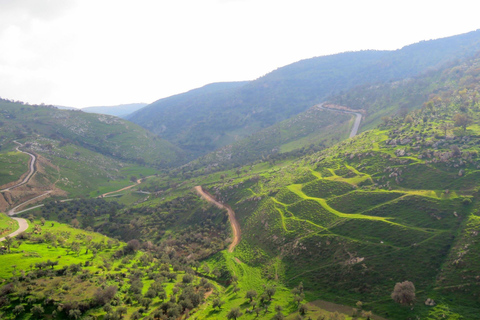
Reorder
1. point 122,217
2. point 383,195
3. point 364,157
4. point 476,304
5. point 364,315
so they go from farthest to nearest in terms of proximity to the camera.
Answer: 1. point 122,217
2. point 364,157
3. point 383,195
4. point 364,315
5. point 476,304

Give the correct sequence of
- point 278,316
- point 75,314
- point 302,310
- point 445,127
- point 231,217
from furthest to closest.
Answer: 1. point 231,217
2. point 445,127
3. point 302,310
4. point 278,316
5. point 75,314

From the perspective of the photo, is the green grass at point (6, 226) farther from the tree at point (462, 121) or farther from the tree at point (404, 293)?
the tree at point (462, 121)

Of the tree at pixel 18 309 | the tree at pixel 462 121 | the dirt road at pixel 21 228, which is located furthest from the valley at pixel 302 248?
the tree at pixel 18 309

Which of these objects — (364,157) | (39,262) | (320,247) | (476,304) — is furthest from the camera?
(364,157)

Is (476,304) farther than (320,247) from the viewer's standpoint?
No

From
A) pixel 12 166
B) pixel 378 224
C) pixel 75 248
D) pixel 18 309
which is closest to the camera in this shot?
pixel 18 309

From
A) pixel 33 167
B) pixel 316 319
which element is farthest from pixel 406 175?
pixel 33 167

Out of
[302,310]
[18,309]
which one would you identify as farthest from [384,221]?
[18,309]

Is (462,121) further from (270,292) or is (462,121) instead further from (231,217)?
(231,217)

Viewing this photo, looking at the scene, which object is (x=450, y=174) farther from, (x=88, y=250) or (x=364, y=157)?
(x=88, y=250)
